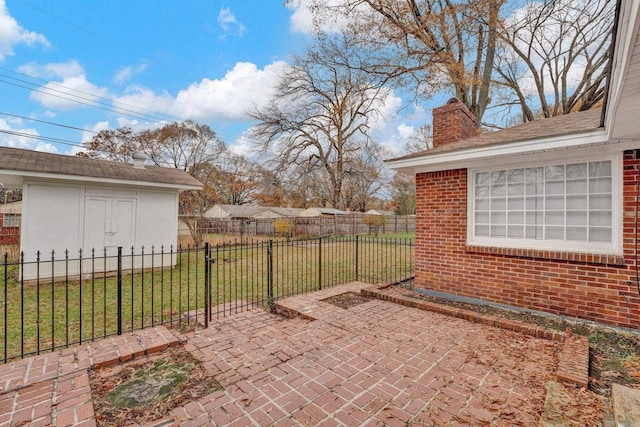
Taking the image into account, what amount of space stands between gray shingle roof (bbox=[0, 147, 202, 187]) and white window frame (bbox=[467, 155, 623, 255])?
8523mm

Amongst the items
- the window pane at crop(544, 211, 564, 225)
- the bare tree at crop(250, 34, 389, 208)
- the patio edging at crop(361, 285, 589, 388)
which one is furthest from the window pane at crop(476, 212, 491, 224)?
the bare tree at crop(250, 34, 389, 208)

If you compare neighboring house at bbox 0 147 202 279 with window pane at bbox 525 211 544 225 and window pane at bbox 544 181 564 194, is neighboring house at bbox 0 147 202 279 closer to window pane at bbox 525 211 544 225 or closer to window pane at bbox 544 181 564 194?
window pane at bbox 525 211 544 225

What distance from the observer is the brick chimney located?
725 centimetres

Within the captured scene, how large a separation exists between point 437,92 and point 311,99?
1522 centimetres

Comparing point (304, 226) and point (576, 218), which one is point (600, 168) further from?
point (304, 226)

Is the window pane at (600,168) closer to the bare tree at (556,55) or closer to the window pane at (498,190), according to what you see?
the window pane at (498,190)

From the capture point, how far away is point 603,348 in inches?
147

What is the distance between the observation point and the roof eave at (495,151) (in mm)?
4023

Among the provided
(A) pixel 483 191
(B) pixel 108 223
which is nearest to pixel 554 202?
(A) pixel 483 191

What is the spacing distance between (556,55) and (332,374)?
17.8m

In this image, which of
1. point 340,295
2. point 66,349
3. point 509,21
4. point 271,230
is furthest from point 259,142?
point 66,349

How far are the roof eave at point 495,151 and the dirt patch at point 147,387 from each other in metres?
5.03

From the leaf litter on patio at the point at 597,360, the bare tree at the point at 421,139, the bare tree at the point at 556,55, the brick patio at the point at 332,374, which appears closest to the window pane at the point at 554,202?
the leaf litter on patio at the point at 597,360

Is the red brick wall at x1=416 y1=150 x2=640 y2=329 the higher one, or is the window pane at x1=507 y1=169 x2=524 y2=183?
the window pane at x1=507 y1=169 x2=524 y2=183
